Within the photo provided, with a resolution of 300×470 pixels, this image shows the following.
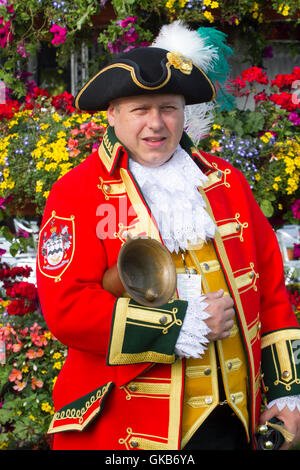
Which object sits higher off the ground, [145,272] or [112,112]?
[112,112]

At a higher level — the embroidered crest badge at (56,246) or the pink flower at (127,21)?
the pink flower at (127,21)

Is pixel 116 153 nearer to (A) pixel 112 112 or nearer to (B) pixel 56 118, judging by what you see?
(A) pixel 112 112

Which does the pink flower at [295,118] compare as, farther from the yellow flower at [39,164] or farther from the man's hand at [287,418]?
the man's hand at [287,418]

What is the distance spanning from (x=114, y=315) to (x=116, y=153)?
0.66 meters

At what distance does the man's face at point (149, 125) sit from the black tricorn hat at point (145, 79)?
46 millimetres

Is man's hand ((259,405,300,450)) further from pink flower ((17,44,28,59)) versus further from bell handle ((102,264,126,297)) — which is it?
pink flower ((17,44,28,59))

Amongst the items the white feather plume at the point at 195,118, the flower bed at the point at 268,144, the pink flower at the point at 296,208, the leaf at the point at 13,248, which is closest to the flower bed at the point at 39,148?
the leaf at the point at 13,248

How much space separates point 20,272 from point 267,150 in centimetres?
203

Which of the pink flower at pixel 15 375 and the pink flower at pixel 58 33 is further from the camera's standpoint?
the pink flower at pixel 58 33

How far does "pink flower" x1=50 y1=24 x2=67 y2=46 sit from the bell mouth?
3011 mm

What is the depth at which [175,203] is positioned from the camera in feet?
7.91

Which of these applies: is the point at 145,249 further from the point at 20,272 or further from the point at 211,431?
the point at 20,272

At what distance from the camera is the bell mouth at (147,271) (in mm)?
1975

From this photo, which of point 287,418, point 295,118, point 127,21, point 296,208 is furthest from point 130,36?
point 287,418
